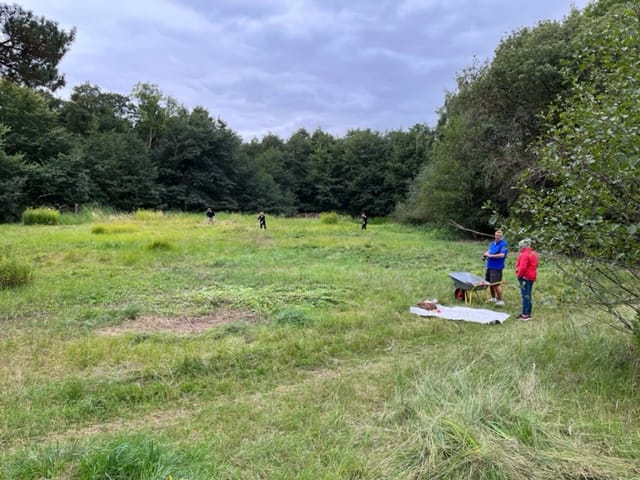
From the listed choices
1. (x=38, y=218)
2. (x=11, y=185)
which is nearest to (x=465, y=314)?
(x=38, y=218)

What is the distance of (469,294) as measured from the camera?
771cm

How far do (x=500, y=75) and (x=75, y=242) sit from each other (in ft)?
57.8

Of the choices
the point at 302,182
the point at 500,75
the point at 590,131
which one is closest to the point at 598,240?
the point at 590,131

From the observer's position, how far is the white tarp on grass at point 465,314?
20.9 feet

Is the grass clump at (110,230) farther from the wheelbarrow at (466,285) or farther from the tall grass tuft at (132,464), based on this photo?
the tall grass tuft at (132,464)

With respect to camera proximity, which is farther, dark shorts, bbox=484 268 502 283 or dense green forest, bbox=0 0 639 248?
dark shorts, bbox=484 268 502 283

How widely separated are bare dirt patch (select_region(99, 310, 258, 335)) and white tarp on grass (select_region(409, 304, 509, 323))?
9.21ft

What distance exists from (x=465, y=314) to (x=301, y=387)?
376 centimetres

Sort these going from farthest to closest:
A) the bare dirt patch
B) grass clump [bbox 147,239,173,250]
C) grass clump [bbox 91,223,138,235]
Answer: grass clump [bbox 91,223,138,235], grass clump [bbox 147,239,173,250], the bare dirt patch

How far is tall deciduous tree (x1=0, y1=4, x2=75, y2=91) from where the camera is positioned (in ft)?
30.2

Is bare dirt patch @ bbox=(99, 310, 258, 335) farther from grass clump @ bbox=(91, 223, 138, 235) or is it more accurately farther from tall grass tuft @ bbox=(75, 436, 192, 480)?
grass clump @ bbox=(91, 223, 138, 235)

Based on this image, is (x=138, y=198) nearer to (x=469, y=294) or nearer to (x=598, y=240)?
(x=469, y=294)

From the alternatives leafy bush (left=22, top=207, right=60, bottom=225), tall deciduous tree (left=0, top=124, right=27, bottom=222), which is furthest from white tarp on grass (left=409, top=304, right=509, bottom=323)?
tall deciduous tree (left=0, top=124, right=27, bottom=222)

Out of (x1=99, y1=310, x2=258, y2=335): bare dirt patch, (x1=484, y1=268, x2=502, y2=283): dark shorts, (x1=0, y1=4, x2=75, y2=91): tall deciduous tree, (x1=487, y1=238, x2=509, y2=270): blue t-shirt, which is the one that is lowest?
(x1=99, y1=310, x2=258, y2=335): bare dirt patch
